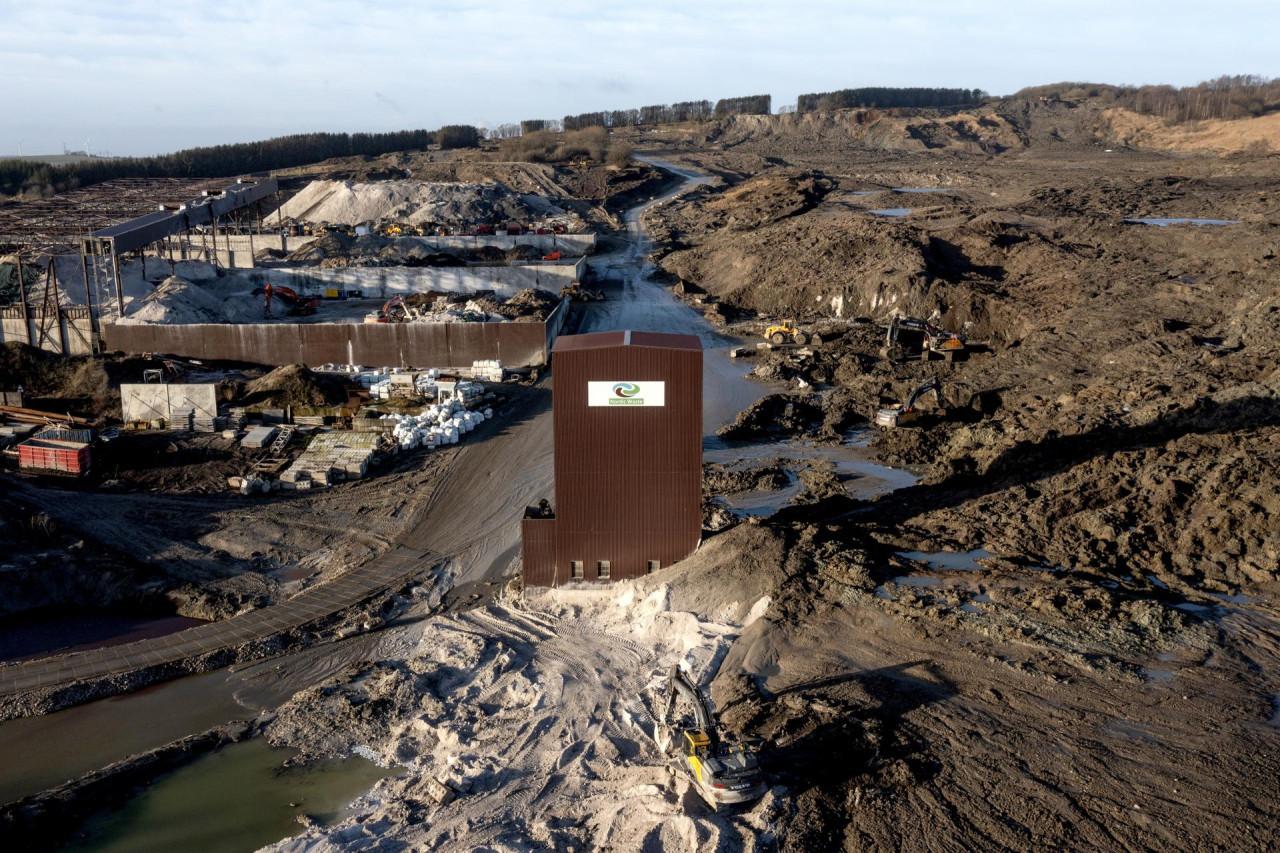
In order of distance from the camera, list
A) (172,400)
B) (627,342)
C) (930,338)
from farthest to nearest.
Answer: (930,338), (172,400), (627,342)

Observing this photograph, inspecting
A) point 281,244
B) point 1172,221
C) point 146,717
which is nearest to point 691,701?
point 146,717

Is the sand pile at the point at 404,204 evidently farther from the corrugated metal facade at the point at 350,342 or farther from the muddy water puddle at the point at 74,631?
the muddy water puddle at the point at 74,631

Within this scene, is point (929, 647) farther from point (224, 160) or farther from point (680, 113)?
point (680, 113)

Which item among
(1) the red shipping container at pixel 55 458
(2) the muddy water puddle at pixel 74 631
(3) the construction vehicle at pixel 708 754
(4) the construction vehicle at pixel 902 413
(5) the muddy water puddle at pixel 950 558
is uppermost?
(4) the construction vehicle at pixel 902 413

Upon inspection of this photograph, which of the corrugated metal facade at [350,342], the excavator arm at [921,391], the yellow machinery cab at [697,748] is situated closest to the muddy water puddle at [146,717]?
the yellow machinery cab at [697,748]

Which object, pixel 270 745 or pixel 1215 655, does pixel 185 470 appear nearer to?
pixel 270 745

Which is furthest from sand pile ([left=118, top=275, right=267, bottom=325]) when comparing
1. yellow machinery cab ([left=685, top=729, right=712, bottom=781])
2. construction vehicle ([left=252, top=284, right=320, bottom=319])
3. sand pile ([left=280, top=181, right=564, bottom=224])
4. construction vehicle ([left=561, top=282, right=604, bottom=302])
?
yellow machinery cab ([left=685, top=729, right=712, bottom=781])
